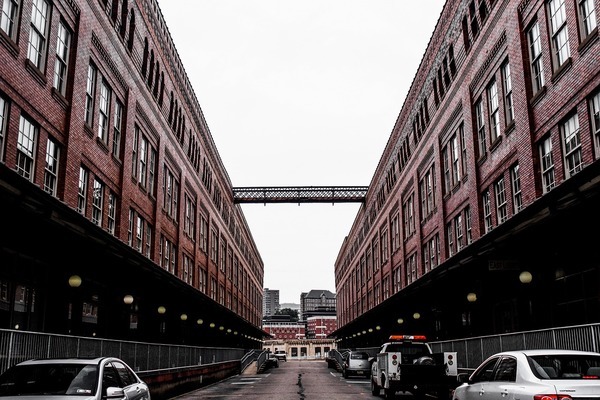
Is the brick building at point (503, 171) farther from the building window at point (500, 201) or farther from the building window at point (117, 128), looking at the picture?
the building window at point (117, 128)

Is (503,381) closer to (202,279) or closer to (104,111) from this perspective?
(104,111)

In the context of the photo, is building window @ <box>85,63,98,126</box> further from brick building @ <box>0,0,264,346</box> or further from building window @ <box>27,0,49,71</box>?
building window @ <box>27,0,49,71</box>

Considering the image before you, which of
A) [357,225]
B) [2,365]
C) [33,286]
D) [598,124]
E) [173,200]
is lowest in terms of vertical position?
[2,365]

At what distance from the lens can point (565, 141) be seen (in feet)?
63.8

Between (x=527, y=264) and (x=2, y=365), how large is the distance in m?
14.5

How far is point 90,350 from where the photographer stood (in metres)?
16.7

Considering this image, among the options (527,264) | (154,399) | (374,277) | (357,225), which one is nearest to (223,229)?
(374,277)

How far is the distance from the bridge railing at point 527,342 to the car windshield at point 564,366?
130 inches

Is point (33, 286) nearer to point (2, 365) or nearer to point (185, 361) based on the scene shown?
point (2, 365)

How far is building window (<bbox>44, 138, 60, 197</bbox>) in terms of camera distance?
65.8 feet

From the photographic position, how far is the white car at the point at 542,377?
8.70 metres

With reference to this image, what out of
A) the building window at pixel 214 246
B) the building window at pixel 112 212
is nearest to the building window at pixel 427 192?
the building window at pixel 112 212

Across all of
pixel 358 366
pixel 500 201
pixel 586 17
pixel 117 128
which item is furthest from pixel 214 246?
pixel 586 17

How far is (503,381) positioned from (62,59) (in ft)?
57.1
